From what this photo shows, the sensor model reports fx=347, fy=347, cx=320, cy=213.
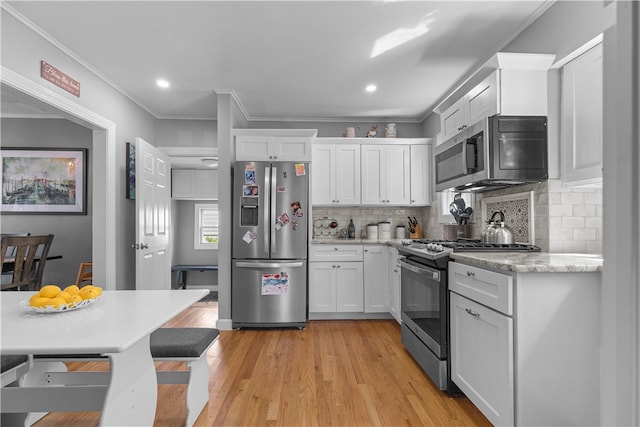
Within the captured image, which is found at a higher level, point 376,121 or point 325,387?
point 376,121

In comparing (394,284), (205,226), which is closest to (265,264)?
(394,284)

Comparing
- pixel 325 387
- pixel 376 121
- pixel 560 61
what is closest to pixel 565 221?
pixel 560 61

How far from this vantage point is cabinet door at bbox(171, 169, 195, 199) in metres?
5.97

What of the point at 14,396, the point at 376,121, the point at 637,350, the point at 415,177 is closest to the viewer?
the point at 637,350

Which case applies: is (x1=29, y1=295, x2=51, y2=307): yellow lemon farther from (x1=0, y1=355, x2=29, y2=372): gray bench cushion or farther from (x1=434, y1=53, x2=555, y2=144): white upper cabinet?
(x1=434, y1=53, x2=555, y2=144): white upper cabinet

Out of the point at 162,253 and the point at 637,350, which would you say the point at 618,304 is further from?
the point at 162,253

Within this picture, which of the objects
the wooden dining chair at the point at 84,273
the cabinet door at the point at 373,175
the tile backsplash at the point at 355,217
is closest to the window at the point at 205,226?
the wooden dining chair at the point at 84,273

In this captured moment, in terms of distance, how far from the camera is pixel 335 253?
397cm

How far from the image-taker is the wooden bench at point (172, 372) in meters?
1.82

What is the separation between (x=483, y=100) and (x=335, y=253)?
219cm

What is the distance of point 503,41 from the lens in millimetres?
2713

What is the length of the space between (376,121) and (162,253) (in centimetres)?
322

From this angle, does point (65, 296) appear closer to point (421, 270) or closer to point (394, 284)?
point (421, 270)

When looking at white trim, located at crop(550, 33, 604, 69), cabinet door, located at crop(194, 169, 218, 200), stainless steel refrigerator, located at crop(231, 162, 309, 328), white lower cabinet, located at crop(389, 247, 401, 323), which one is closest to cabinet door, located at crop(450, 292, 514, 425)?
white lower cabinet, located at crop(389, 247, 401, 323)
